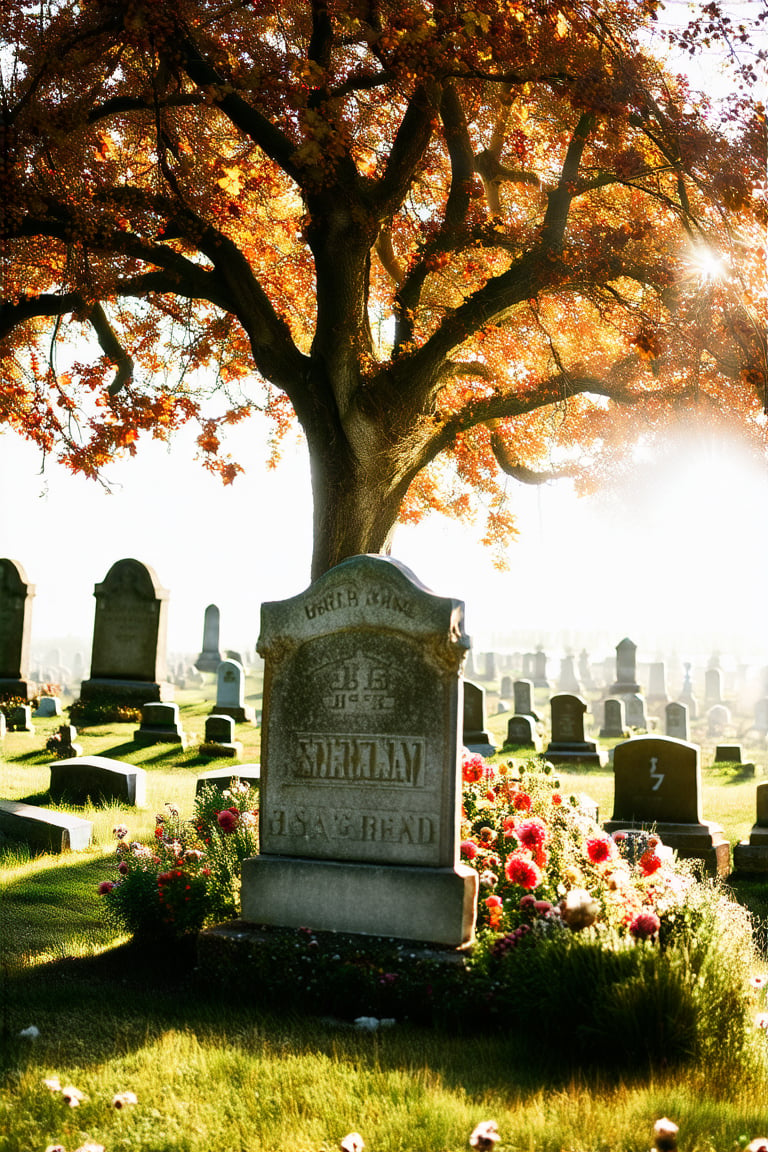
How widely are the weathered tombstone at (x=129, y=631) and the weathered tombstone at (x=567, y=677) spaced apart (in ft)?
66.1

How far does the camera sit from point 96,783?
34.6ft

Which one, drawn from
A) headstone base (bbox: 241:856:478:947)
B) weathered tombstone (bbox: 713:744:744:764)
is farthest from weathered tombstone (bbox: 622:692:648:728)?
headstone base (bbox: 241:856:478:947)

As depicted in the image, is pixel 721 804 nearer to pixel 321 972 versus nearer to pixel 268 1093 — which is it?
pixel 321 972

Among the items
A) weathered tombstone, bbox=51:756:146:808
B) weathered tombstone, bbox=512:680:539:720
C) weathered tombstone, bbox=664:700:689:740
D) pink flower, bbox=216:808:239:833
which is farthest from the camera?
weathered tombstone, bbox=512:680:539:720

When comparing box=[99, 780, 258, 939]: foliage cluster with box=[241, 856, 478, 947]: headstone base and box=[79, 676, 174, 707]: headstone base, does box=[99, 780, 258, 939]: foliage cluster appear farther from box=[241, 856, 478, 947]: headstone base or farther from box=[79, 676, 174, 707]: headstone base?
box=[79, 676, 174, 707]: headstone base

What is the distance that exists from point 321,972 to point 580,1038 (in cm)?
149

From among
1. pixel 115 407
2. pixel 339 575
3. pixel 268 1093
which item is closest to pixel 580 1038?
pixel 268 1093

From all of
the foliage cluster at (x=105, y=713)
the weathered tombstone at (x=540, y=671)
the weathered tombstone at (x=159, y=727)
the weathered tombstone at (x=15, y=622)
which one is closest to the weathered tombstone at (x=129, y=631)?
the foliage cluster at (x=105, y=713)

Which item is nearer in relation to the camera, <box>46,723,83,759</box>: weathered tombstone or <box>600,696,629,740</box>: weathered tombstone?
<box>46,723,83,759</box>: weathered tombstone

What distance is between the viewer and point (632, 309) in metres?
10.2

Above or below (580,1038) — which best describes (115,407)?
above

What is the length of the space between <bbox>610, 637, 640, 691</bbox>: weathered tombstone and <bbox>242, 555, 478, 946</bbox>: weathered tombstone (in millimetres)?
19346

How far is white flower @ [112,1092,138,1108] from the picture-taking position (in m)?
3.46

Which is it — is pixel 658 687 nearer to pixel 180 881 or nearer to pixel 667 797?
pixel 667 797
